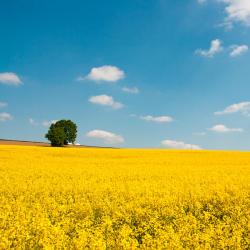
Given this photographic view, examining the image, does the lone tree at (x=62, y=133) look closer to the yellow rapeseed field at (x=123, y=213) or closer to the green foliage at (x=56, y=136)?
the green foliage at (x=56, y=136)

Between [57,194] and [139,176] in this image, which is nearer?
[57,194]

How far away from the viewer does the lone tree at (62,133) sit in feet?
209

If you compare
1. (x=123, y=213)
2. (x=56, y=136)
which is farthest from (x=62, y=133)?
(x=123, y=213)

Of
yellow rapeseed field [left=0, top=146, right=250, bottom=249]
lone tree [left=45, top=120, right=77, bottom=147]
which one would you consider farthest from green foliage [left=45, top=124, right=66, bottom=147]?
yellow rapeseed field [left=0, top=146, right=250, bottom=249]

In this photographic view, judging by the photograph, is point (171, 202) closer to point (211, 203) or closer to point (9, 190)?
point (211, 203)

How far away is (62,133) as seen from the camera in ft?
212

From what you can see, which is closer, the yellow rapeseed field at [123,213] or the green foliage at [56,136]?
the yellow rapeseed field at [123,213]

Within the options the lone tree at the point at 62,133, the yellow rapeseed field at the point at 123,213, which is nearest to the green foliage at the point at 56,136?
the lone tree at the point at 62,133

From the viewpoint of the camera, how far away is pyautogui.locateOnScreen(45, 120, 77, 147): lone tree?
63781mm

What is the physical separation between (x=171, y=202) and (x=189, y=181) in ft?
13.7

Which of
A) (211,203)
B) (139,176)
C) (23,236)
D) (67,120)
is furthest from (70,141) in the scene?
(23,236)

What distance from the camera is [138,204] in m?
10.3

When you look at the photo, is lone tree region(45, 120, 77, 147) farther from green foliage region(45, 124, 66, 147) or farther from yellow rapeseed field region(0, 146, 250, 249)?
yellow rapeseed field region(0, 146, 250, 249)

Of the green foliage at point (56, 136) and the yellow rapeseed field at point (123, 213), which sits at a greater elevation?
the green foliage at point (56, 136)
